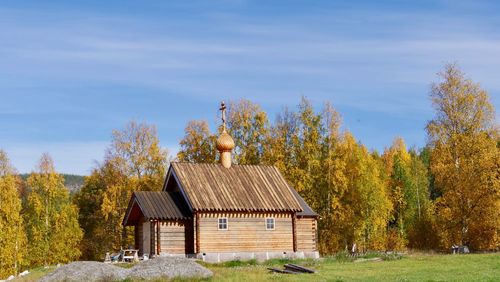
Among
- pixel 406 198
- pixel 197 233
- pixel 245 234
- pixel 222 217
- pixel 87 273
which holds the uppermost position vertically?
pixel 406 198

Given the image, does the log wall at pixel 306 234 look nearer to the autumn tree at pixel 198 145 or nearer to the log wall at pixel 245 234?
the log wall at pixel 245 234

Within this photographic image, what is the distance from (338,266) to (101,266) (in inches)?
433

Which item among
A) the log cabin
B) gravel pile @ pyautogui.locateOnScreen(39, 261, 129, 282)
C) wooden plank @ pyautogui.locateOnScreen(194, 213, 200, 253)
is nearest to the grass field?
gravel pile @ pyautogui.locateOnScreen(39, 261, 129, 282)

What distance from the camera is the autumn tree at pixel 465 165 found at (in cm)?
4150

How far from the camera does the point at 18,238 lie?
51.8 m

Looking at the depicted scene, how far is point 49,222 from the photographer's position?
58094 mm

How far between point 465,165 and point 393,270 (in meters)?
16.4

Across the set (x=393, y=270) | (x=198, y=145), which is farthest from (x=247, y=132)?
(x=393, y=270)

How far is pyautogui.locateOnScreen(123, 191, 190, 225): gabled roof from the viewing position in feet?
130

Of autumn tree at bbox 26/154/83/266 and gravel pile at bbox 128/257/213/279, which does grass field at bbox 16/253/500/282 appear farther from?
autumn tree at bbox 26/154/83/266

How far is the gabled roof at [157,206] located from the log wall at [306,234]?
763 centimetres

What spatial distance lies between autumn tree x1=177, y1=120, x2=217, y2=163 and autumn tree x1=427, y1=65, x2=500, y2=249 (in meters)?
18.3

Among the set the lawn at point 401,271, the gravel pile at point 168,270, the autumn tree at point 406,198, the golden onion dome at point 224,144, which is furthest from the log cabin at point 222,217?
the autumn tree at point 406,198

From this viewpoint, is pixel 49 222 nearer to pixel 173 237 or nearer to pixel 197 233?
pixel 173 237
